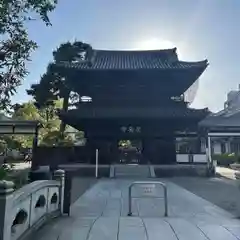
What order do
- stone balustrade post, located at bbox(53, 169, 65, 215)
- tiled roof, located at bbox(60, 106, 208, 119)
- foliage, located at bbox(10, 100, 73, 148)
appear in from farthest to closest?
foliage, located at bbox(10, 100, 73, 148)
tiled roof, located at bbox(60, 106, 208, 119)
stone balustrade post, located at bbox(53, 169, 65, 215)

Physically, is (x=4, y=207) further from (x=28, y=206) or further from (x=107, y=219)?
(x=107, y=219)

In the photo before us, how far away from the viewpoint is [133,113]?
20.4 meters

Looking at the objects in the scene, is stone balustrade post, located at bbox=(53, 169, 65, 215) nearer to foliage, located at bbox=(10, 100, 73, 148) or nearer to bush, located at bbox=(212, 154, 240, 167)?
foliage, located at bbox=(10, 100, 73, 148)

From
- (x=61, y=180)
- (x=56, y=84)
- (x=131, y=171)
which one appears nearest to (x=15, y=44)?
(x=61, y=180)

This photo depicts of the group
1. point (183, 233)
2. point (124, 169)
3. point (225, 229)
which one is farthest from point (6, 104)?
point (124, 169)

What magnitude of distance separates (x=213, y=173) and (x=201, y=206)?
11535mm

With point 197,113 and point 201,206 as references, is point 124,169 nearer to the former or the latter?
point 197,113

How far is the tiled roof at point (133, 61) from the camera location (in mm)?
21612

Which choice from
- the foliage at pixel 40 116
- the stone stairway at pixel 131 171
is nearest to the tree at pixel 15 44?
the stone stairway at pixel 131 171

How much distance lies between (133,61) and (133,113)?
560 cm

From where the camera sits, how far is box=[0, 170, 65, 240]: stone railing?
406 centimetres

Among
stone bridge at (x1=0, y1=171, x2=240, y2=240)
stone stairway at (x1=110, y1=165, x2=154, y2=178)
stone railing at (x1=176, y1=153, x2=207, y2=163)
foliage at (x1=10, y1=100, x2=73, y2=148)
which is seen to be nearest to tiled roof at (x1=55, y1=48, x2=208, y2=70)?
stone railing at (x1=176, y1=153, x2=207, y2=163)

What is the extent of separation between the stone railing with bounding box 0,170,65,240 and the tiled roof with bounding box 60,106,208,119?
12.7 m

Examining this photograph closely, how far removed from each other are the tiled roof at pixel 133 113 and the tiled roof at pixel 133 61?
293 centimetres
